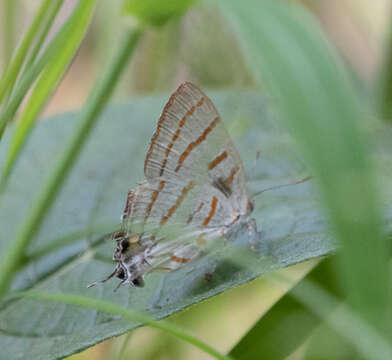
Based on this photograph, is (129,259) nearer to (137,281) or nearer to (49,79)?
(137,281)

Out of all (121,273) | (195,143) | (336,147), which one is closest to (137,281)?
(121,273)

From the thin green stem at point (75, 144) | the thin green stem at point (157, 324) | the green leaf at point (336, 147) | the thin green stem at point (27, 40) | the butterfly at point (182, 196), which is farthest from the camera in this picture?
the thin green stem at point (75, 144)

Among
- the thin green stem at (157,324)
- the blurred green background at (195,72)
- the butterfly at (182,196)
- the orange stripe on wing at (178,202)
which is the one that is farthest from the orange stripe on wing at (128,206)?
the blurred green background at (195,72)

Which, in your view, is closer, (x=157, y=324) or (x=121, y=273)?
(x=157, y=324)

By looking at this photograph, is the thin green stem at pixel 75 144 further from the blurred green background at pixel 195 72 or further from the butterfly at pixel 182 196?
the blurred green background at pixel 195 72

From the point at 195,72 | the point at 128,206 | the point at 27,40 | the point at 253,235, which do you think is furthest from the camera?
the point at 195,72

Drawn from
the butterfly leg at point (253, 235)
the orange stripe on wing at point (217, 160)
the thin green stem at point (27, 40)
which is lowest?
the butterfly leg at point (253, 235)

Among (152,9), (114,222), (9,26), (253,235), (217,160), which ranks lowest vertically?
(114,222)
